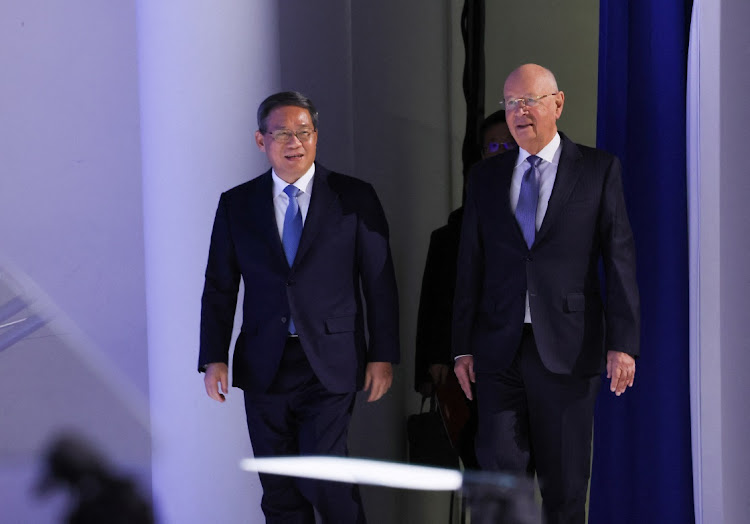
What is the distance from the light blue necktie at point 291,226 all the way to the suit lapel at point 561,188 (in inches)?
28.4

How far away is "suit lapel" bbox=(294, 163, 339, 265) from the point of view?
9.16ft

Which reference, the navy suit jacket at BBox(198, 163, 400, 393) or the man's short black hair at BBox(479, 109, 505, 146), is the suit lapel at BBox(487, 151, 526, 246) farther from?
the man's short black hair at BBox(479, 109, 505, 146)

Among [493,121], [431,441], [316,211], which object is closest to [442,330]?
[431,441]

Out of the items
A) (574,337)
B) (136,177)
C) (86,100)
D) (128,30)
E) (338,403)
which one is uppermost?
(128,30)

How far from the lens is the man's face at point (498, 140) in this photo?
3320 mm

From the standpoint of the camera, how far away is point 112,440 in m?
3.94

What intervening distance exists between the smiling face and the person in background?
71 centimetres

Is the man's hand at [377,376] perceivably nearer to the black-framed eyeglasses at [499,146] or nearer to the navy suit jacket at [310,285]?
the navy suit jacket at [310,285]

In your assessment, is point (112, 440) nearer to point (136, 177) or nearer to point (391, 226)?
point (136, 177)

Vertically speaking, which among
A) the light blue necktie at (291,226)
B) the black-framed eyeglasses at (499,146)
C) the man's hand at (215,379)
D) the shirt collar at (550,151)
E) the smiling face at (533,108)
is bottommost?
the man's hand at (215,379)

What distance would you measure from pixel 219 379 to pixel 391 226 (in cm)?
133

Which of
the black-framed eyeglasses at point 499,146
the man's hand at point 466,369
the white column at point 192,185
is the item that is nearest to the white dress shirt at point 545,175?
the man's hand at point 466,369

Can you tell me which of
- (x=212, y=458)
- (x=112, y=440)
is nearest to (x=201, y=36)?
(x=212, y=458)

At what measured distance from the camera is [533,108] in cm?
267
